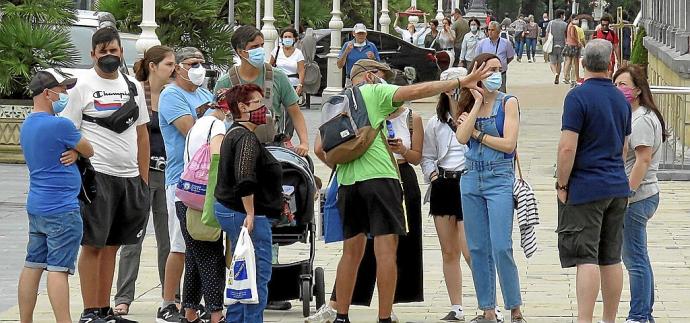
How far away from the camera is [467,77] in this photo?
8.98 metres

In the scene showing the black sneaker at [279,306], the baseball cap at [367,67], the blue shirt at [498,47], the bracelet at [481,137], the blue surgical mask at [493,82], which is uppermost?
the blue shirt at [498,47]

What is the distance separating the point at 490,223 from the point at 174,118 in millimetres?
2082

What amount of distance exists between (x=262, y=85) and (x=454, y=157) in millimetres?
1366

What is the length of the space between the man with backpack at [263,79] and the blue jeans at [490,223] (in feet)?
3.91

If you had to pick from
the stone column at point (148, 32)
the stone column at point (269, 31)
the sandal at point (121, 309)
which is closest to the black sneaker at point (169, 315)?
the sandal at point (121, 309)

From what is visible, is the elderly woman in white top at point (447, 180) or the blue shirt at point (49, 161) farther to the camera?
the elderly woman in white top at point (447, 180)

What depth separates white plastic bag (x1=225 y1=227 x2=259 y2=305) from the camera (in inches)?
340

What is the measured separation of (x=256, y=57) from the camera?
1038 cm

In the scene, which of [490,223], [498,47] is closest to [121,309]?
[490,223]

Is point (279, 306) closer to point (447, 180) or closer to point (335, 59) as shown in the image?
point (447, 180)

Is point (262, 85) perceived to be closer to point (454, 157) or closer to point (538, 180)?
point (454, 157)

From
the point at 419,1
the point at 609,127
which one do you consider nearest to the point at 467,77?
the point at 609,127

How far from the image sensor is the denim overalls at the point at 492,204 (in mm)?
9555

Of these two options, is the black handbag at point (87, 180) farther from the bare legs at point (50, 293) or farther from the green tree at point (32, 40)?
the green tree at point (32, 40)
